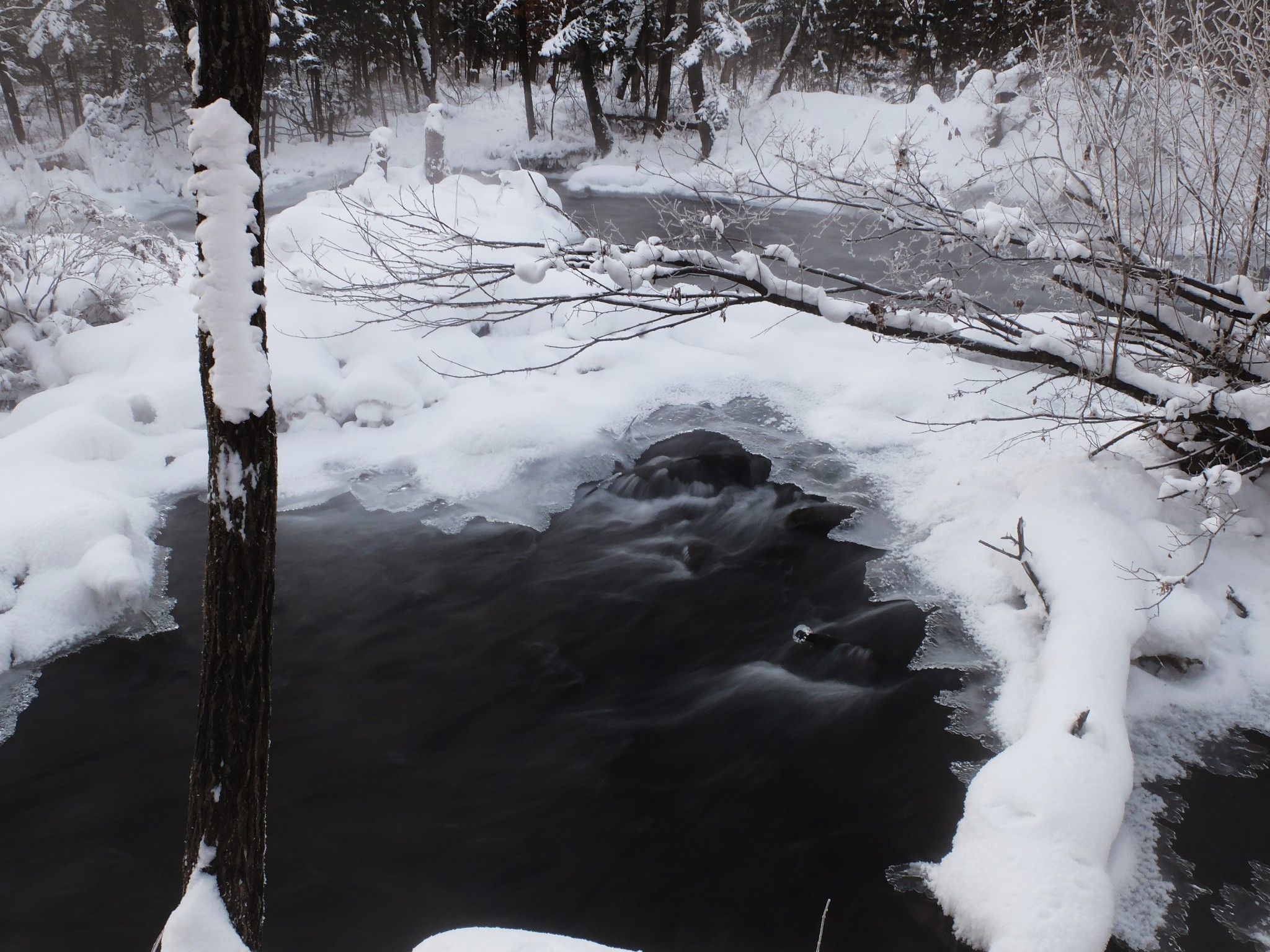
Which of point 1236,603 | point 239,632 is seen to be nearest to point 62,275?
point 239,632

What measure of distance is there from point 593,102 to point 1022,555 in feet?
68.9

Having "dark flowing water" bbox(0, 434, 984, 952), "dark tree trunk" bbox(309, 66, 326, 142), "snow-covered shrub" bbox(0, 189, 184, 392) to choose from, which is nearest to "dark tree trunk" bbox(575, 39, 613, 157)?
"dark tree trunk" bbox(309, 66, 326, 142)

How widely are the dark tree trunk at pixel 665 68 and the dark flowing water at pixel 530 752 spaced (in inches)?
708

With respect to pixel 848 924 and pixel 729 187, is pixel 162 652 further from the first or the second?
pixel 729 187

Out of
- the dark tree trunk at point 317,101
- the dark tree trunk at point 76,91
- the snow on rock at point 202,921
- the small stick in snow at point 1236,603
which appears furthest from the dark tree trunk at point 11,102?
the small stick in snow at point 1236,603

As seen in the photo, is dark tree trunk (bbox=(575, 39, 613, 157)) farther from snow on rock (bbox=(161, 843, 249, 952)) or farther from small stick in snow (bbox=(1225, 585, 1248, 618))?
snow on rock (bbox=(161, 843, 249, 952))

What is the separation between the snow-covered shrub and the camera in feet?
26.8

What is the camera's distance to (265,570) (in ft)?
7.74

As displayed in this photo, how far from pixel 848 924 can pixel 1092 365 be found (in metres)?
3.28

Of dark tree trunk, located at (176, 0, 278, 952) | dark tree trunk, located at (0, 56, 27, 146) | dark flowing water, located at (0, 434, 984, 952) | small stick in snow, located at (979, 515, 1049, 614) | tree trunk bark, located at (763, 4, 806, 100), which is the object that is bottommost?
dark flowing water, located at (0, 434, 984, 952)

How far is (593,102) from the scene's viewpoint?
74.0 feet

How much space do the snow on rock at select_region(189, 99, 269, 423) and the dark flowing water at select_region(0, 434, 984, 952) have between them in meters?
2.65

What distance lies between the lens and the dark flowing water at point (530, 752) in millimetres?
3654

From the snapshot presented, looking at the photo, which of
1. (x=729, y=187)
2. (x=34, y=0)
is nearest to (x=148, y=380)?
(x=729, y=187)
